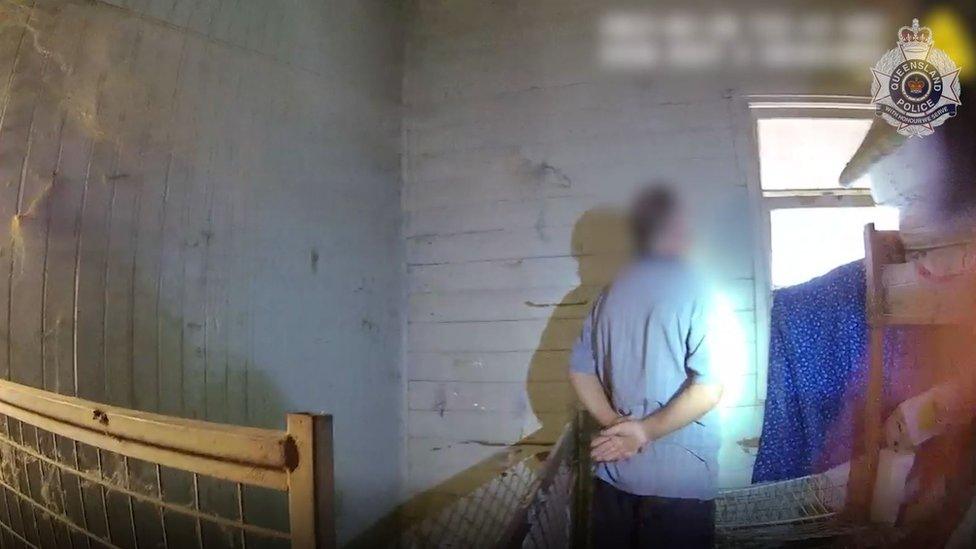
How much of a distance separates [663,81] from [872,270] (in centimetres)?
21

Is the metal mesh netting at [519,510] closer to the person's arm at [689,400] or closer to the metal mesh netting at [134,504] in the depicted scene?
the person's arm at [689,400]

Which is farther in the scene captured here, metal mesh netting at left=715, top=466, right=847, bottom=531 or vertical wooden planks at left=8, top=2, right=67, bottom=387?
vertical wooden planks at left=8, top=2, right=67, bottom=387

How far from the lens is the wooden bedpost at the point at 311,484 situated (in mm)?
405

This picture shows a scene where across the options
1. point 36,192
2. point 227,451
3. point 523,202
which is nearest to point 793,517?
point 523,202

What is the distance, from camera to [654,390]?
366 mm

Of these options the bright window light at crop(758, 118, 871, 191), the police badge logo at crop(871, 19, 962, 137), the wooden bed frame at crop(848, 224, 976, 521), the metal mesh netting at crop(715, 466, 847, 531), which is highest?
the police badge logo at crop(871, 19, 962, 137)

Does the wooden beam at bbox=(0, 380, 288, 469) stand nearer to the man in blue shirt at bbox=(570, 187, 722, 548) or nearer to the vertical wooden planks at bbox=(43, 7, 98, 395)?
the vertical wooden planks at bbox=(43, 7, 98, 395)

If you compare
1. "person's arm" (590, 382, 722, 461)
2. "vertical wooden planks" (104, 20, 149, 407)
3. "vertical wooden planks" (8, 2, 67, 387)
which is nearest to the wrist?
"person's arm" (590, 382, 722, 461)

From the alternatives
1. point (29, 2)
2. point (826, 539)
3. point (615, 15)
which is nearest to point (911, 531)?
point (826, 539)

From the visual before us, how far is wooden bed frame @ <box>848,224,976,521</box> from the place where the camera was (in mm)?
347

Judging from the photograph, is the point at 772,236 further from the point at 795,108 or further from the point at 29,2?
the point at 29,2

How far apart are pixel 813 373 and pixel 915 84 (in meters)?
0.25

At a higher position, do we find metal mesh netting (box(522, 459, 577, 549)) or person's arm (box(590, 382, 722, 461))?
person's arm (box(590, 382, 722, 461))

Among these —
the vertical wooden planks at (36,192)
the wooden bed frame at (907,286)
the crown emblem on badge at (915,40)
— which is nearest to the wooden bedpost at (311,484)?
the vertical wooden planks at (36,192)
